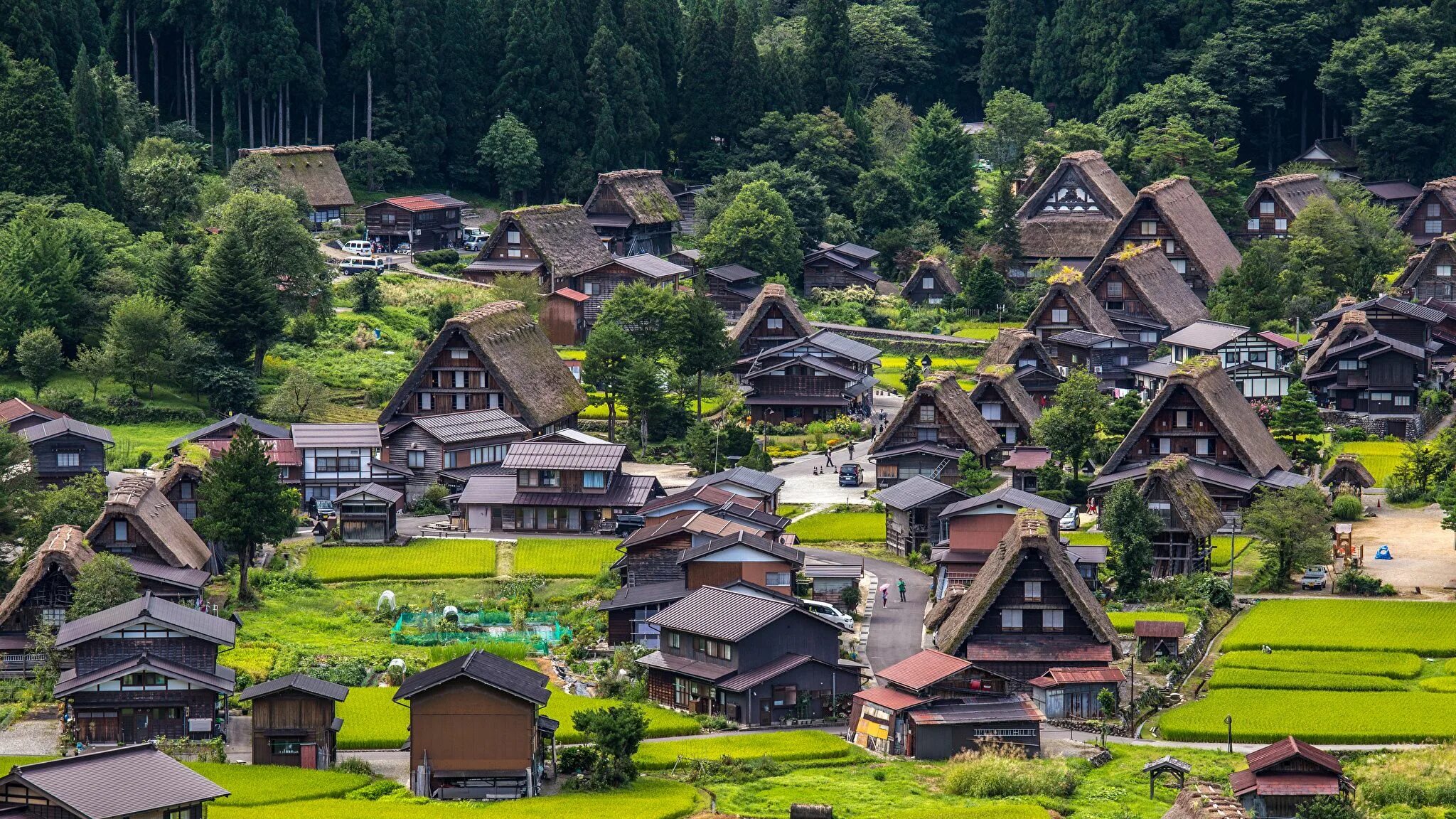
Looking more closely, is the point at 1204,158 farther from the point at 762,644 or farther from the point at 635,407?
the point at 762,644

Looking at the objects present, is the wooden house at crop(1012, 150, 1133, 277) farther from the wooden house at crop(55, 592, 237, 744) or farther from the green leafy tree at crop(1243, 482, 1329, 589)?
the wooden house at crop(55, 592, 237, 744)

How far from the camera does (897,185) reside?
105 meters

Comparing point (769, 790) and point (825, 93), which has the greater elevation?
point (825, 93)

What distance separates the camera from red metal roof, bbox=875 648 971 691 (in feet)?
185

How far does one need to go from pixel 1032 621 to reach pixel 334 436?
23870 mm

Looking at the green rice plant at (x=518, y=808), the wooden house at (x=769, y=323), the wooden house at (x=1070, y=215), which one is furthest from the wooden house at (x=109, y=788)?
the wooden house at (x=1070, y=215)

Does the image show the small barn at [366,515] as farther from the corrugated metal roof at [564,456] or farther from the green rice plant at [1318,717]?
the green rice plant at [1318,717]

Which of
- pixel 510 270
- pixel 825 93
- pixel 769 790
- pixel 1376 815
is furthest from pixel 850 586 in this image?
pixel 825 93

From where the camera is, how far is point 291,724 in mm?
54281

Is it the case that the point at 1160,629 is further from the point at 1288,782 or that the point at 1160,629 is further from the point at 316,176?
the point at 316,176

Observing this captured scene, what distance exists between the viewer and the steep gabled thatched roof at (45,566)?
60.0 metres

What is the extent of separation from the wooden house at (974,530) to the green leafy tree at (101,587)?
20.3 metres

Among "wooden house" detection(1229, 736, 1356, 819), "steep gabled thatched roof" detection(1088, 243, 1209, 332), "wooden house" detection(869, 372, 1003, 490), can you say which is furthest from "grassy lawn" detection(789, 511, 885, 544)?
"wooden house" detection(1229, 736, 1356, 819)

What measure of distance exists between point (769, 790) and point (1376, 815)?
11760 millimetres
